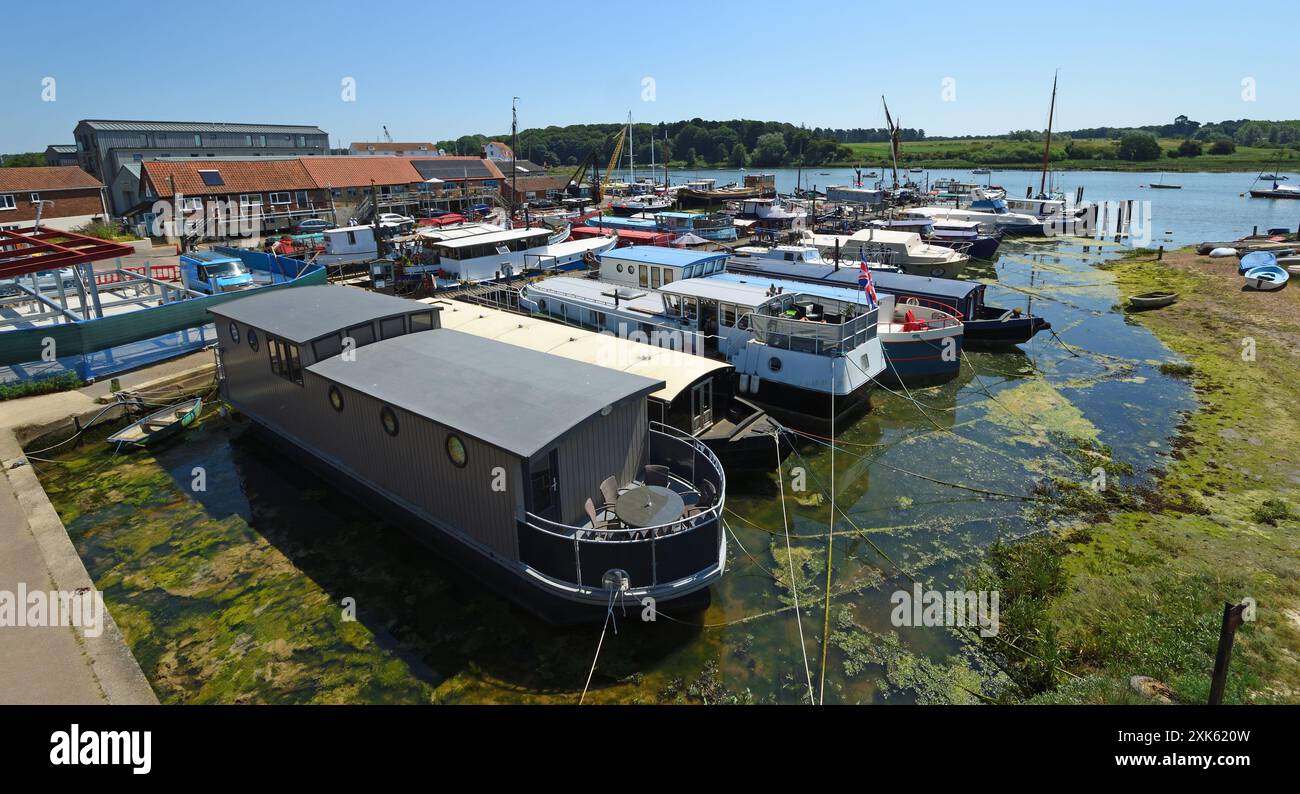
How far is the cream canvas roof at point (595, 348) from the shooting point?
17219mm

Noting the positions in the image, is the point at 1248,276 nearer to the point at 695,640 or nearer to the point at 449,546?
the point at 695,640

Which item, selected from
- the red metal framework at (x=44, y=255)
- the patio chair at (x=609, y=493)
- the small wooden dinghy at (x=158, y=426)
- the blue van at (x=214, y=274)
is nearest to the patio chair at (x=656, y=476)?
the patio chair at (x=609, y=493)

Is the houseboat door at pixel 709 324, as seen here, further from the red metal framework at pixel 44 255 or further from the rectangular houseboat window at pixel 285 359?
the red metal framework at pixel 44 255

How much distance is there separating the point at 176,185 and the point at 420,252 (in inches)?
1080

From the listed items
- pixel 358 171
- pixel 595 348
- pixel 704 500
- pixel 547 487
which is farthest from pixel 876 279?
pixel 358 171

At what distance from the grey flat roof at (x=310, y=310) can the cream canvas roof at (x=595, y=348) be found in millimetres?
1456

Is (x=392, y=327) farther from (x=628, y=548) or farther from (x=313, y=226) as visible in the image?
(x=313, y=226)

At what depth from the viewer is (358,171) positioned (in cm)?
6294

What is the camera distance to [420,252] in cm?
4103

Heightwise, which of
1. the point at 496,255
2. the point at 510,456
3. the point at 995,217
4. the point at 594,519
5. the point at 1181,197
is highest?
the point at 1181,197

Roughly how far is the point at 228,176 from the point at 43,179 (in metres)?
14.4

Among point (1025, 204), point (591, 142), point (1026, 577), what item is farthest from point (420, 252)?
point (591, 142)
